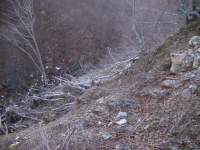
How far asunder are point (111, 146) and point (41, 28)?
8696 mm

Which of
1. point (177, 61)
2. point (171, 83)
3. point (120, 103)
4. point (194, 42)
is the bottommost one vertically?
point (120, 103)

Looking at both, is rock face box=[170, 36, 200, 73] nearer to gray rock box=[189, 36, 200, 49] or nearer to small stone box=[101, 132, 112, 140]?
gray rock box=[189, 36, 200, 49]

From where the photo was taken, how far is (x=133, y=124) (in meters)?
3.44

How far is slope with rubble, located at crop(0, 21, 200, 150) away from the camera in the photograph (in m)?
3.13

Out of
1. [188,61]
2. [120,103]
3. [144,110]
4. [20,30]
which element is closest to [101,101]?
[120,103]

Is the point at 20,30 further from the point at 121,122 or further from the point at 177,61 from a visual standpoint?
the point at 121,122

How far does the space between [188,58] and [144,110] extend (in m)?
0.67

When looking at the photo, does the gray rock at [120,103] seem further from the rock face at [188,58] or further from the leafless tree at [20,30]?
the leafless tree at [20,30]

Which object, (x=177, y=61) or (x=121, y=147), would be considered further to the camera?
(x=177, y=61)

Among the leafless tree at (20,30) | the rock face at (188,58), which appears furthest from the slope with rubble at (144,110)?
the leafless tree at (20,30)

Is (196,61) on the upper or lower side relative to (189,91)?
upper

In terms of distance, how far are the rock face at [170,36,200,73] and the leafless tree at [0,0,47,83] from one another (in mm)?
6990

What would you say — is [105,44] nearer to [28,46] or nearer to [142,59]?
[28,46]

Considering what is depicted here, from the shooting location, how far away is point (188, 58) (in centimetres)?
370
